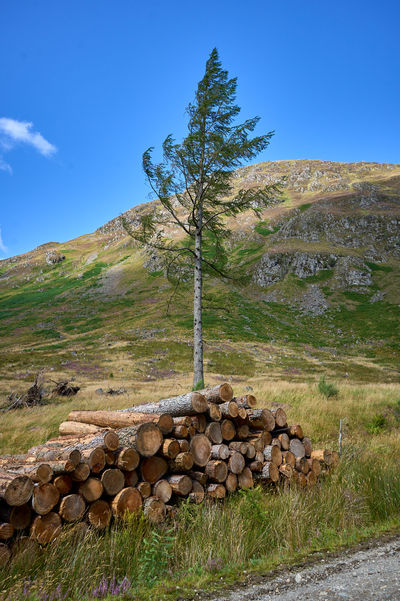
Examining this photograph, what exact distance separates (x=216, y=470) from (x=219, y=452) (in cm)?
29

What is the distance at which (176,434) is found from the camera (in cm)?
549

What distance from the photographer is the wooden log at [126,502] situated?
458cm

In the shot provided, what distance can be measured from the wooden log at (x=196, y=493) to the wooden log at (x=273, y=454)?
1.65 m

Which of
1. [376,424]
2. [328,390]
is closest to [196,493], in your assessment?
[376,424]

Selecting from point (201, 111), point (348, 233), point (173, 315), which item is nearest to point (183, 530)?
point (201, 111)

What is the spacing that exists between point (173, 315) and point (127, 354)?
20.1 metres

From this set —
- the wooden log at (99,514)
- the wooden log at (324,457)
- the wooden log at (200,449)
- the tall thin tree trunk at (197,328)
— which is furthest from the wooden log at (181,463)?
the tall thin tree trunk at (197,328)

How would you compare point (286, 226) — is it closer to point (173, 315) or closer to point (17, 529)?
point (173, 315)

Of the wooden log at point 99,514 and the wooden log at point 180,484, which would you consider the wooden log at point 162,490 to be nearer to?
the wooden log at point 180,484

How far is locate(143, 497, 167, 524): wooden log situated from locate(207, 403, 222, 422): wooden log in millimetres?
1616

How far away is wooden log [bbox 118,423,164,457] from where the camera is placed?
496 cm

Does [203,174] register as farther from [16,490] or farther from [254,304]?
[254,304]

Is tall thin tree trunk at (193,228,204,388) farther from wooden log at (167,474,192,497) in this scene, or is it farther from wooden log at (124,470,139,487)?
wooden log at (124,470,139,487)

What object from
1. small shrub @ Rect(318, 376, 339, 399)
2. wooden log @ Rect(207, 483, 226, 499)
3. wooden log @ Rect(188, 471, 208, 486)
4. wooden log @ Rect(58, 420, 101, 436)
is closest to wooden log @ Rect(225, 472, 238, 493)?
wooden log @ Rect(207, 483, 226, 499)
